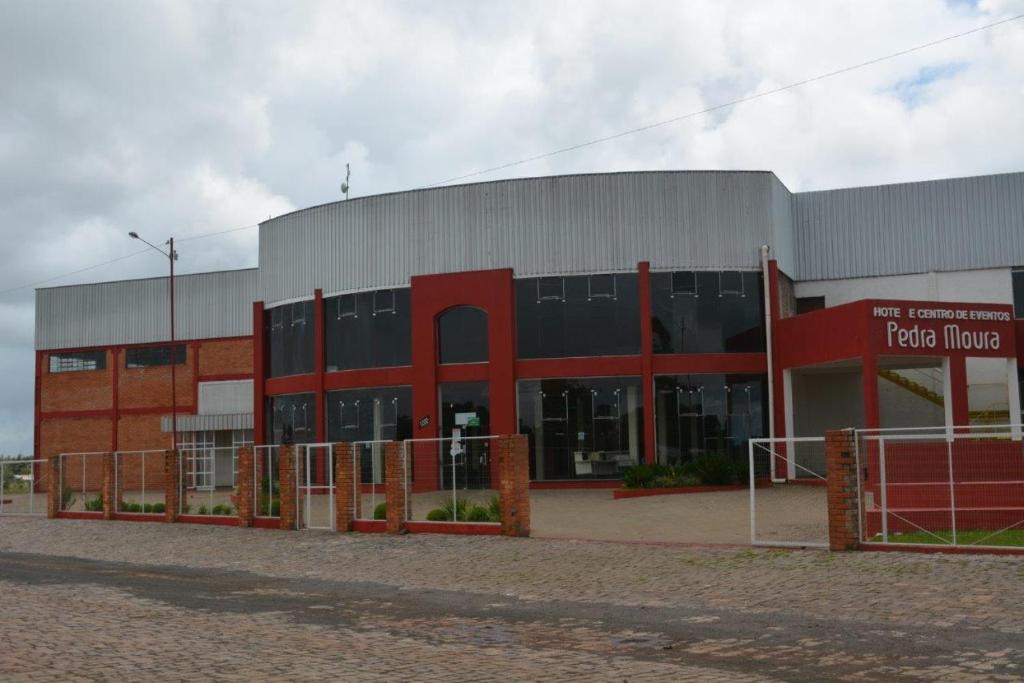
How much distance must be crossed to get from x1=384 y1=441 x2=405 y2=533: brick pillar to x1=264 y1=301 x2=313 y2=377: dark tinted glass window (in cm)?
1714

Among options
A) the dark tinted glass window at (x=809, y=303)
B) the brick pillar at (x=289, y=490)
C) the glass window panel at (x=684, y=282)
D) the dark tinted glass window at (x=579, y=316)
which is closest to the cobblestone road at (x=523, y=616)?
the brick pillar at (x=289, y=490)

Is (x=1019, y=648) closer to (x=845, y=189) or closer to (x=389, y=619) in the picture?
(x=389, y=619)

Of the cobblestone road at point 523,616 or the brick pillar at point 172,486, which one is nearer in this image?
the cobblestone road at point 523,616

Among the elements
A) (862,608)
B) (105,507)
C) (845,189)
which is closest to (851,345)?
(845,189)

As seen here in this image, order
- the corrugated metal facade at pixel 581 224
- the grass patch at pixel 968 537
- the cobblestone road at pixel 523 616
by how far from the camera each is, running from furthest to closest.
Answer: the corrugated metal facade at pixel 581 224 → the grass patch at pixel 968 537 → the cobblestone road at pixel 523 616

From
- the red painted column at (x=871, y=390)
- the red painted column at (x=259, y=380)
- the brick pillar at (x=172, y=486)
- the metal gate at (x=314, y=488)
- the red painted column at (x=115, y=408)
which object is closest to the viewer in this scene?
the metal gate at (x=314, y=488)

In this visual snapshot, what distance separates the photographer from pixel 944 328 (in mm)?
31844

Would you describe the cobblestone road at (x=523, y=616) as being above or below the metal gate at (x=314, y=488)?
below

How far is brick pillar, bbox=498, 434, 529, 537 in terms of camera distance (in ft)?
69.2

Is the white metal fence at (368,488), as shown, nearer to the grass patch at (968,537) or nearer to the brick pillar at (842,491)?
the brick pillar at (842,491)

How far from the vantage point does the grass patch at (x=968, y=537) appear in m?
16.7

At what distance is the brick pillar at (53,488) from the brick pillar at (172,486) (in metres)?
6.48

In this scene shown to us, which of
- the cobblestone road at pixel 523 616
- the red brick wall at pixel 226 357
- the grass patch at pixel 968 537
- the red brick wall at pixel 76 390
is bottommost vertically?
the cobblestone road at pixel 523 616

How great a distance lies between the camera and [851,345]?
31656mm
